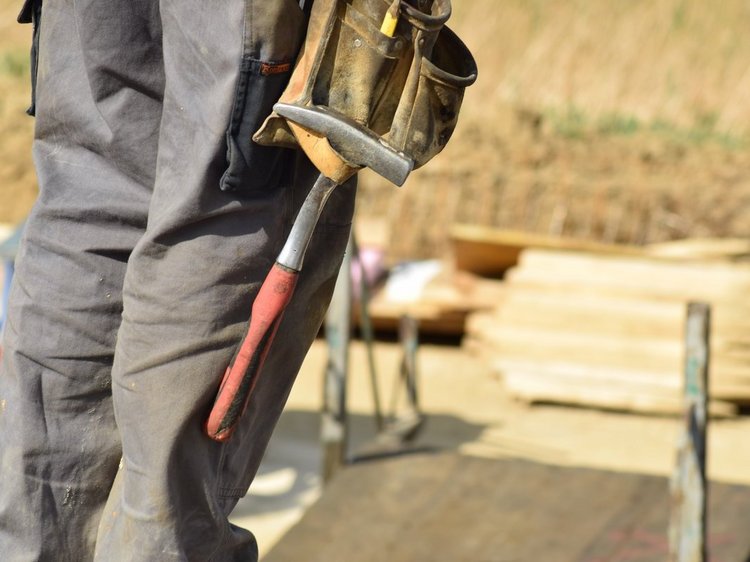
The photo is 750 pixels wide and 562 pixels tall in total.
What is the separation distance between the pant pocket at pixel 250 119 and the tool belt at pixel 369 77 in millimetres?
21

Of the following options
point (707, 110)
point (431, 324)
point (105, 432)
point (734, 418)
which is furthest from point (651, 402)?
point (707, 110)

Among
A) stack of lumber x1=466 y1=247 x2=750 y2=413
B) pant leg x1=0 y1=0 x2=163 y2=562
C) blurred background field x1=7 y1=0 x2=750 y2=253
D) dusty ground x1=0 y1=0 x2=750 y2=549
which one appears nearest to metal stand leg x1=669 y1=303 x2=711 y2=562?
pant leg x1=0 y1=0 x2=163 y2=562

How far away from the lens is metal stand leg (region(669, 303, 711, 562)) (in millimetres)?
2984

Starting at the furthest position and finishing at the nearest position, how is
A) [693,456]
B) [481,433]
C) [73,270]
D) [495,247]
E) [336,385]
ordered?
1. [495,247]
2. [481,433]
3. [336,385]
4. [693,456]
5. [73,270]

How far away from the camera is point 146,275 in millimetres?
1833

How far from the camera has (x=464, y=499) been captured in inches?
158

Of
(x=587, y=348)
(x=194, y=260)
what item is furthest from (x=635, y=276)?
(x=194, y=260)

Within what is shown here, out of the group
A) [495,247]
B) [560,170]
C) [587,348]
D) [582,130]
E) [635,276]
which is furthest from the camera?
[582,130]

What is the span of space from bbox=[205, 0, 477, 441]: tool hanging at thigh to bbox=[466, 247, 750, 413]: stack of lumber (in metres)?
5.61

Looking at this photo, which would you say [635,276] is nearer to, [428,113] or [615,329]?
[615,329]

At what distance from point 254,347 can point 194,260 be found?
6.6 inches

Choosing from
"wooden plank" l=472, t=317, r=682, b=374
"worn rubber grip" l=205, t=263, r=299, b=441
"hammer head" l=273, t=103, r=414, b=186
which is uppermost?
"hammer head" l=273, t=103, r=414, b=186

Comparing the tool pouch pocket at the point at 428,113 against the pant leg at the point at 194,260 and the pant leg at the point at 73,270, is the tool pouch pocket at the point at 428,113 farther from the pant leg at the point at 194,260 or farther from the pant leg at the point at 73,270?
the pant leg at the point at 73,270

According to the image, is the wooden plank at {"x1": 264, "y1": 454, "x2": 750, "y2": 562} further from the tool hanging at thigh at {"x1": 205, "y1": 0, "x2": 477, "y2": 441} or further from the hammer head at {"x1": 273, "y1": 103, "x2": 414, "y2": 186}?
the hammer head at {"x1": 273, "y1": 103, "x2": 414, "y2": 186}
